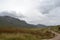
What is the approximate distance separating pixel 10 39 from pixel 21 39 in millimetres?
2061

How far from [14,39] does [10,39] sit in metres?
0.71

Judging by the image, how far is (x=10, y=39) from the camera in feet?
96.8

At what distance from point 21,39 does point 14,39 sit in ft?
4.44

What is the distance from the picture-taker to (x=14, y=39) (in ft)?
97.5

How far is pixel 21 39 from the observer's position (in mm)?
30312
